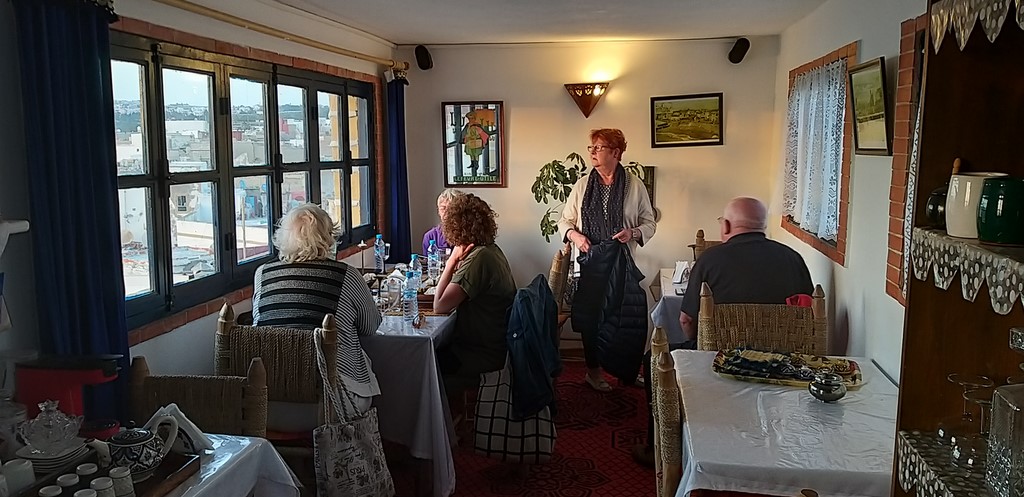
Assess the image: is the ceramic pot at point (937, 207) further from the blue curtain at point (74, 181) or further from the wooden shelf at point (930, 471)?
the blue curtain at point (74, 181)

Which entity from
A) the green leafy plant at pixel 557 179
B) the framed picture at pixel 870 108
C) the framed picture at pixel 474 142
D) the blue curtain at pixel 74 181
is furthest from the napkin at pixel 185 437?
the framed picture at pixel 474 142

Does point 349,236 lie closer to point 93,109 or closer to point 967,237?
point 93,109

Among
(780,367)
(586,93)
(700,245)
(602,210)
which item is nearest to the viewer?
(780,367)

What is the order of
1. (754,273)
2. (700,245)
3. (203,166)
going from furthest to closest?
(700,245) < (203,166) < (754,273)

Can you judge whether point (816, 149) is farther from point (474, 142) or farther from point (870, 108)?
point (474, 142)

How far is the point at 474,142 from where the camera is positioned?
555 cm

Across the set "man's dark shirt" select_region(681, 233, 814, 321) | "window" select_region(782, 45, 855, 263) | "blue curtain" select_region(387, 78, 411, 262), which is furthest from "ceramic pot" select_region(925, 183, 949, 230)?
"blue curtain" select_region(387, 78, 411, 262)

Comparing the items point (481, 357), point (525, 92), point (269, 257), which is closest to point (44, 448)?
point (481, 357)

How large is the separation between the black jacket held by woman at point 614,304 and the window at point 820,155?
93cm

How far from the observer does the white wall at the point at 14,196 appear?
7.16 feet

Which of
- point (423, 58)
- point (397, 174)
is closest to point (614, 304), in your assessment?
point (397, 174)

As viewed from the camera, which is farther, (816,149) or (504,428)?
(816,149)

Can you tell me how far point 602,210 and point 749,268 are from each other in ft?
4.84

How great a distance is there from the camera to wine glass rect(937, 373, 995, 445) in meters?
1.24
